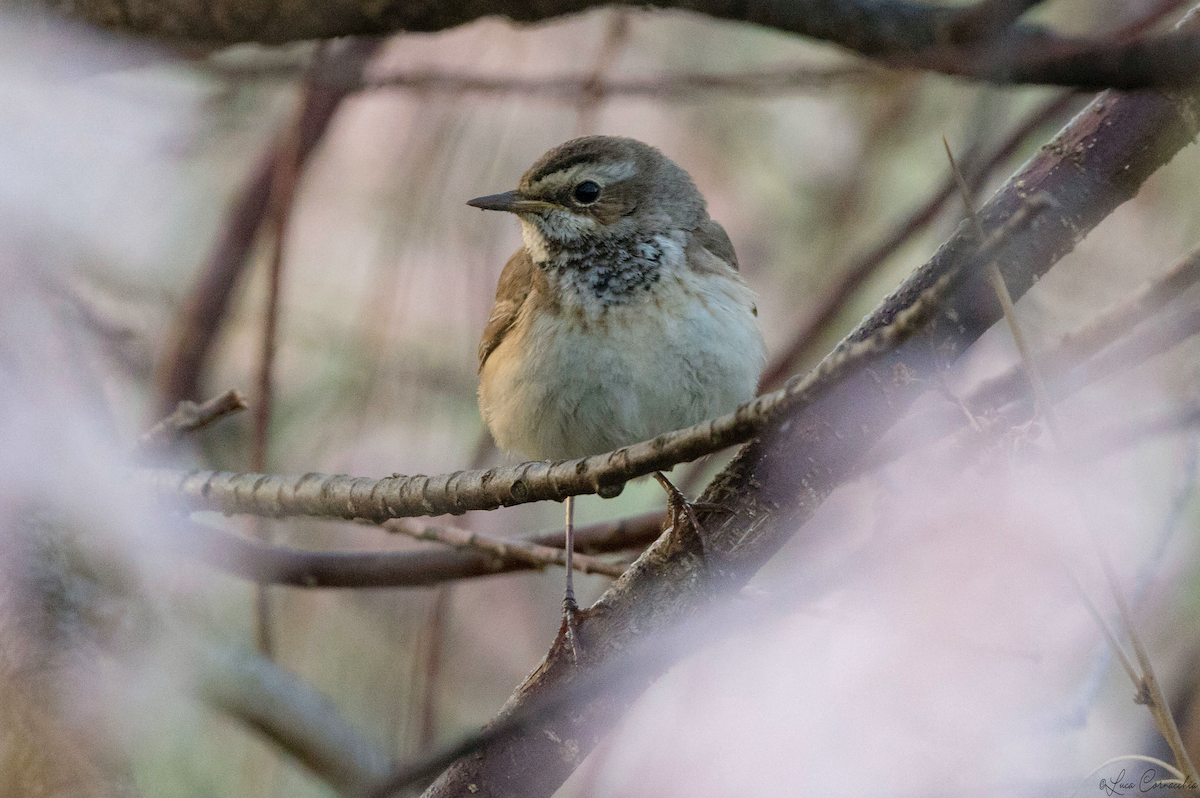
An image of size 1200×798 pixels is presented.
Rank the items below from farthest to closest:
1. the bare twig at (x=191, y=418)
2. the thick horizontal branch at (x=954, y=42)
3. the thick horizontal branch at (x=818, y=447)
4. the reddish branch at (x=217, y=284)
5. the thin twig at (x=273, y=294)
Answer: the reddish branch at (x=217, y=284) → the thin twig at (x=273, y=294) → the bare twig at (x=191, y=418) → the thick horizontal branch at (x=818, y=447) → the thick horizontal branch at (x=954, y=42)

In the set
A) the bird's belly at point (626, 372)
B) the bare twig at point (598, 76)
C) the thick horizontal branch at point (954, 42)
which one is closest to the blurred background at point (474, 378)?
the bare twig at point (598, 76)

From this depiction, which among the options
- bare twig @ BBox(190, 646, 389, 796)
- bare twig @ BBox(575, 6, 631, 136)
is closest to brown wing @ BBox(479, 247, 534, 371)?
bare twig @ BBox(575, 6, 631, 136)

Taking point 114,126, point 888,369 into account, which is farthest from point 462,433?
point 888,369

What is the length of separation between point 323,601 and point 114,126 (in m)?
2.28

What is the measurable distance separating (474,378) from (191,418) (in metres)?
2.43

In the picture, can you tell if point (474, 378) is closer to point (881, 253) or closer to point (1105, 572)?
point (881, 253)

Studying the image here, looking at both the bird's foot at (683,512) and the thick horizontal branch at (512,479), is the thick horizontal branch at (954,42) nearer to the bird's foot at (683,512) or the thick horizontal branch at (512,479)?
the thick horizontal branch at (512,479)

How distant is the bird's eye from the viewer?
3.14 metres

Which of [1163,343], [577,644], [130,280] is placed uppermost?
[130,280]

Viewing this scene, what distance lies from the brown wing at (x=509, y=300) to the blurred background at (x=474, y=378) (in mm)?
709

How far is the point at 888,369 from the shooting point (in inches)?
71.6

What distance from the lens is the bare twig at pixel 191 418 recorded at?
240 cm

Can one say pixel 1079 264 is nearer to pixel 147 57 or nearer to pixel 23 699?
pixel 147 57

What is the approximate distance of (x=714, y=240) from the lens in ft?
10.8
